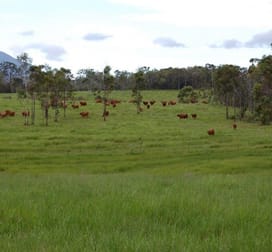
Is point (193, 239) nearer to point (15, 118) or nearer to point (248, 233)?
point (248, 233)

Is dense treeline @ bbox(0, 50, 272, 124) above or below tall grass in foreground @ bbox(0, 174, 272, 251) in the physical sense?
above

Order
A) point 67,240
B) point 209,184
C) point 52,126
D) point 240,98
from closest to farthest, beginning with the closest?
point 67,240 → point 209,184 → point 52,126 → point 240,98

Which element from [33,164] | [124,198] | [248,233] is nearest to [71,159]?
[33,164]

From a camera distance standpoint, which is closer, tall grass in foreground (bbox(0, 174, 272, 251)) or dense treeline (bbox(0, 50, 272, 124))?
tall grass in foreground (bbox(0, 174, 272, 251))

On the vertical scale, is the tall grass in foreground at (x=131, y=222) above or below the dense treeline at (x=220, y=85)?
below

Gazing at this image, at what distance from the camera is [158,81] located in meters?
141

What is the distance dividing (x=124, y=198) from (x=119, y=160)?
65.5ft

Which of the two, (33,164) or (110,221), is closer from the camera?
(110,221)

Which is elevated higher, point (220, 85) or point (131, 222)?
point (220, 85)

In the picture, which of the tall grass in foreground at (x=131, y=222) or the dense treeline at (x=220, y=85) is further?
the dense treeline at (x=220, y=85)

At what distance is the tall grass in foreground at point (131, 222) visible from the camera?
5723mm

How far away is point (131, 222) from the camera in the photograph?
279 inches

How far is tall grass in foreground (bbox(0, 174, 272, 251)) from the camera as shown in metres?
5.72

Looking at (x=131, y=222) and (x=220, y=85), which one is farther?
(x=220, y=85)
